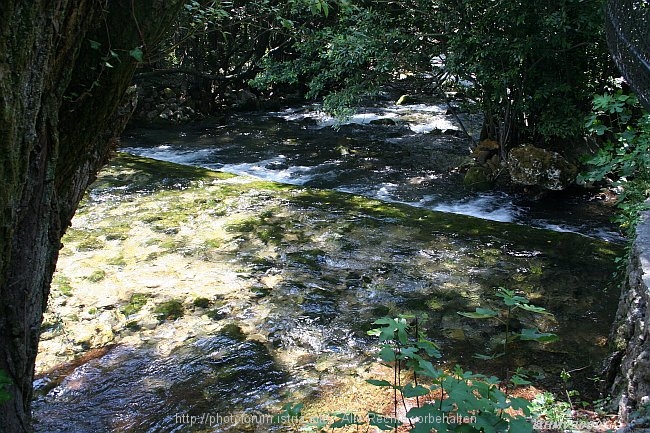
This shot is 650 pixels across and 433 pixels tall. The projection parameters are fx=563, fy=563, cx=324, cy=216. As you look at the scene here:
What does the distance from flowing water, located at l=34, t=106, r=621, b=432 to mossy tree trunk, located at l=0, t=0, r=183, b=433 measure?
149cm

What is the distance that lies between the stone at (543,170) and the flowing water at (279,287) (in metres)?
0.35

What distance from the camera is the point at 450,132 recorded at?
37.6 ft

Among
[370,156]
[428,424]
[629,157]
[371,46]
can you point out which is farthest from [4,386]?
[370,156]

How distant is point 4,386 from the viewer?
71.0 inches

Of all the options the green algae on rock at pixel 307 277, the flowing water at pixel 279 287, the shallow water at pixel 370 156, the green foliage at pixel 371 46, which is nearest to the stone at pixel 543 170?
the shallow water at pixel 370 156

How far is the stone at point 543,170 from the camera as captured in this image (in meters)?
7.65

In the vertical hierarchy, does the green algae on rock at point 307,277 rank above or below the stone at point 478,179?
below

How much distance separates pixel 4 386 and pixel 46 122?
854 mm

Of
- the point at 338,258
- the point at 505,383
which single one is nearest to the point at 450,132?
the point at 338,258

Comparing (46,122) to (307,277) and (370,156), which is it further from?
(370,156)

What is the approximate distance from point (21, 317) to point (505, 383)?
2742 millimetres

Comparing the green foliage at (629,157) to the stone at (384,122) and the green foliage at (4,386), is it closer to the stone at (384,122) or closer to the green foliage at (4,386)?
the green foliage at (4,386)

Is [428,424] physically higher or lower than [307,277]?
higher

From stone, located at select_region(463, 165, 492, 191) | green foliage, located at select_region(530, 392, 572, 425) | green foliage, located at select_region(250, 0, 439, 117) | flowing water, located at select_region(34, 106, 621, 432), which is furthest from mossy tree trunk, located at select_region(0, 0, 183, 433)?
stone, located at select_region(463, 165, 492, 191)
